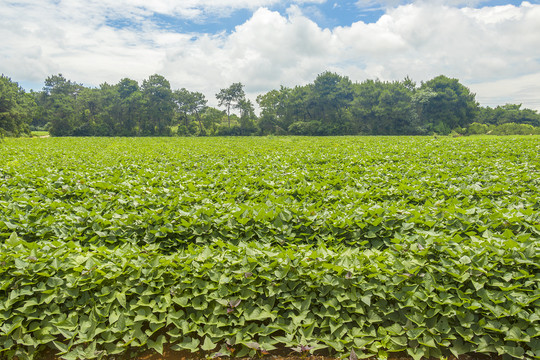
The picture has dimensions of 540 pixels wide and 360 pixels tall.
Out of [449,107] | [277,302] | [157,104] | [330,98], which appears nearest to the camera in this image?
[277,302]

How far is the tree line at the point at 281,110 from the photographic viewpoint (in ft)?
200

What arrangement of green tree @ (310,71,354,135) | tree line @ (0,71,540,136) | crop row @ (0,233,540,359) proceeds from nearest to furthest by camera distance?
crop row @ (0,233,540,359)
tree line @ (0,71,540,136)
green tree @ (310,71,354,135)

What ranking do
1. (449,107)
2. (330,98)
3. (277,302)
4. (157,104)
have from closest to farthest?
(277,302), (449,107), (330,98), (157,104)

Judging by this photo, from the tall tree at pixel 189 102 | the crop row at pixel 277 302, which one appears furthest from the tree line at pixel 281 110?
the crop row at pixel 277 302

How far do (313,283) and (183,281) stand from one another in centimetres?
144

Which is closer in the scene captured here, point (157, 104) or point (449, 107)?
point (449, 107)

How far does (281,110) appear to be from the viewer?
70.6 metres

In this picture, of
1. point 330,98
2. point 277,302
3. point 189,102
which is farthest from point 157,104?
point 277,302

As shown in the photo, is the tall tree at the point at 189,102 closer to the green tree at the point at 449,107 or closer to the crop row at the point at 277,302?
the green tree at the point at 449,107

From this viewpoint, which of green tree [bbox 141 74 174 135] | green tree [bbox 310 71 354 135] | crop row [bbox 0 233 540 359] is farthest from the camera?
green tree [bbox 141 74 174 135]

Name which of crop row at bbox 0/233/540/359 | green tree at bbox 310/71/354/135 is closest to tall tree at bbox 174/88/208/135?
green tree at bbox 310/71/354/135

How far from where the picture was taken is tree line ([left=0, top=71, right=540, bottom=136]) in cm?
6106

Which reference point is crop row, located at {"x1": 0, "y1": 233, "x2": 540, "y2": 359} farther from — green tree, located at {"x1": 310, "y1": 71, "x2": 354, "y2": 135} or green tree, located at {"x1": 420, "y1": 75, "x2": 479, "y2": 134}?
green tree, located at {"x1": 420, "y1": 75, "x2": 479, "y2": 134}

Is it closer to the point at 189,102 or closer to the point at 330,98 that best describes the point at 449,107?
the point at 330,98
